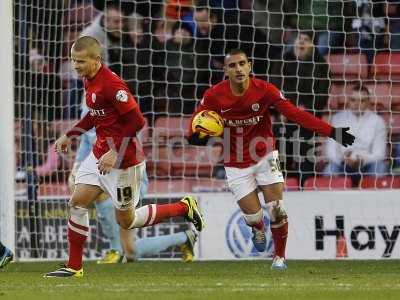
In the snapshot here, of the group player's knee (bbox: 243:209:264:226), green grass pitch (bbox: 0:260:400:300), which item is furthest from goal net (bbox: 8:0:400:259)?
player's knee (bbox: 243:209:264:226)

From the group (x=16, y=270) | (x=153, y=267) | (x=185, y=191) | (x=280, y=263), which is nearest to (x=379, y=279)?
(x=280, y=263)

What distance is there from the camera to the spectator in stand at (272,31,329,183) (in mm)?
12641

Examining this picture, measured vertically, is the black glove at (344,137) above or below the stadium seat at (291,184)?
above

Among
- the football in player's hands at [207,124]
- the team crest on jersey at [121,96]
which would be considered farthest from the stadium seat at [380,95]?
the team crest on jersey at [121,96]

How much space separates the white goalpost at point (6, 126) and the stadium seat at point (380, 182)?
389cm

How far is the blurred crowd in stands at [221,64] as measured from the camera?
41.1 feet

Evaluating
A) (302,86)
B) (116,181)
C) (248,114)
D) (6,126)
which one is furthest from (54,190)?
(116,181)

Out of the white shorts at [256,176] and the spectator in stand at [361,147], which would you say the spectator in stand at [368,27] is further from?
the white shorts at [256,176]

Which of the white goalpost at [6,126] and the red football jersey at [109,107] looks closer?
the red football jersey at [109,107]

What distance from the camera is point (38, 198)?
11.7 meters

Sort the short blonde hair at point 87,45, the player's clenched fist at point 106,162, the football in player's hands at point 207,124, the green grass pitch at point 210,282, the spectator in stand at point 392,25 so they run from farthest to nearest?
1. the spectator in stand at point 392,25
2. the football in player's hands at point 207,124
3. the short blonde hair at point 87,45
4. the player's clenched fist at point 106,162
5. the green grass pitch at point 210,282

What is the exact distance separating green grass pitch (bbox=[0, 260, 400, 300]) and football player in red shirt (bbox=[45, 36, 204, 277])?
0.38 meters

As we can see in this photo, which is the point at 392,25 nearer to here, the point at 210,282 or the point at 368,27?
the point at 368,27

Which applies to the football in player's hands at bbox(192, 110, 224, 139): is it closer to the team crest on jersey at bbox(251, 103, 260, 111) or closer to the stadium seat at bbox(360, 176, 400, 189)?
the team crest on jersey at bbox(251, 103, 260, 111)
